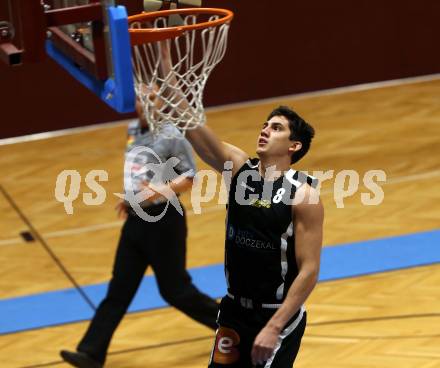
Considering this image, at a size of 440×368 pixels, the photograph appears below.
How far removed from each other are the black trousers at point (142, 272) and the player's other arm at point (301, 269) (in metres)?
1.95

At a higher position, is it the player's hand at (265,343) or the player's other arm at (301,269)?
the player's other arm at (301,269)

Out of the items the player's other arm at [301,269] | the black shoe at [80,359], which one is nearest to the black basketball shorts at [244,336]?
the player's other arm at [301,269]

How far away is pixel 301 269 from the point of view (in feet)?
18.7

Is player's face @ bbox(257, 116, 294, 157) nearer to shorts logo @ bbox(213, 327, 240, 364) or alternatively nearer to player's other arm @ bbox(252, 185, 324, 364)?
player's other arm @ bbox(252, 185, 324, 364)

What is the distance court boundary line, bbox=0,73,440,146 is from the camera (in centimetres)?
1327

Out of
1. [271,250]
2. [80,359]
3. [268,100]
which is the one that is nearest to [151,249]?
[80,359]

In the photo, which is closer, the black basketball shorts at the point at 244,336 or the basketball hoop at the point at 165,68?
the black basketball shorts at the point at 244,336

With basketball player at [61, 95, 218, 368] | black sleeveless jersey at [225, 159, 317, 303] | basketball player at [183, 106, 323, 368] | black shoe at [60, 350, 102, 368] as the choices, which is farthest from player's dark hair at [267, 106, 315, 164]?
black shoe at [60, 350, 102, 368]

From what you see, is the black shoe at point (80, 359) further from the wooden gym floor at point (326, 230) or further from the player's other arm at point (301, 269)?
the player's other arm at point (301, 269)

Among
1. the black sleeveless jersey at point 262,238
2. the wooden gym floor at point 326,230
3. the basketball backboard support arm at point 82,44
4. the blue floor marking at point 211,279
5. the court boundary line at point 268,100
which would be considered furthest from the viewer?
the court boundary line at point 268,100

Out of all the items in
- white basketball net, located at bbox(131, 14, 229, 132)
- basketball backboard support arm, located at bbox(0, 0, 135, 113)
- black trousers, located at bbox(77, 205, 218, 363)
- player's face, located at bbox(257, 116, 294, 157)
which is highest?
basketball backboard support arm, located at bbox(0, 0, 135, 113)

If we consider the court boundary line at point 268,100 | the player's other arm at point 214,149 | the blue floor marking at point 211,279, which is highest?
the player's other arm at point 214,149

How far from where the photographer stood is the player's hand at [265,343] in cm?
561

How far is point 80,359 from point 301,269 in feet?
7.72
